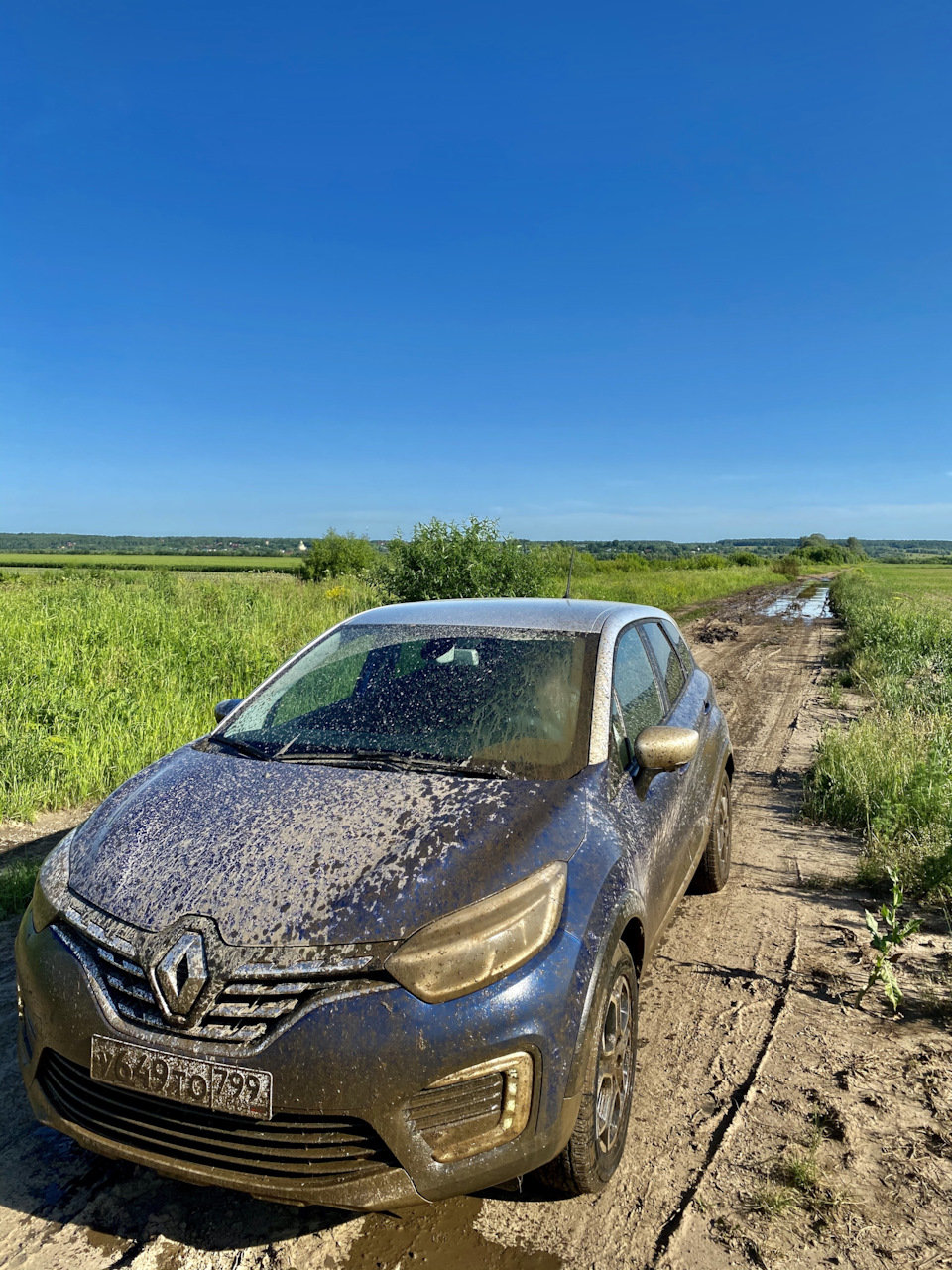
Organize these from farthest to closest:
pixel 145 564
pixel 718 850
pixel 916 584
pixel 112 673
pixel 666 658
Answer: pixel 145 564 < pixel 916 584 < pixel 112 673 < pixel 718 850 < pixel 666 658

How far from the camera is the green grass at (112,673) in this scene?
6.10 metres

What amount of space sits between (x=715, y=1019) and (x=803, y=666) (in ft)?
38.9

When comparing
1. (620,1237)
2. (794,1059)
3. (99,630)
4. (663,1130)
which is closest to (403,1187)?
(620,1237)

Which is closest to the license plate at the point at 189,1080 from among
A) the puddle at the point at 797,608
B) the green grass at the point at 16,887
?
the green grass at the point at 16,887

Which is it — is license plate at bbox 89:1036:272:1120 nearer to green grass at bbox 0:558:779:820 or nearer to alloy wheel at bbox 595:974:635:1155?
A: alloy wheel at bbox 595:974:635:1155

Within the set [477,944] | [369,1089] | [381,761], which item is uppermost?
[381,761]

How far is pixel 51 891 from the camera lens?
231 cm

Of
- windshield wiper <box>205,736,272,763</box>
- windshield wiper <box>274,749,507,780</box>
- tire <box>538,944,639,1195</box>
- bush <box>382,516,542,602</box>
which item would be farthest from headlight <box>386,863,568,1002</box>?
bush <box>382,516,542,602</box>

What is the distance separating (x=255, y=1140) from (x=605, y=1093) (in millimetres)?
992

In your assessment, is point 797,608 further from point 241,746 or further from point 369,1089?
point 369,1089

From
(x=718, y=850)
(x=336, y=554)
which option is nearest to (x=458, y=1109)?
(x=718, y=850)

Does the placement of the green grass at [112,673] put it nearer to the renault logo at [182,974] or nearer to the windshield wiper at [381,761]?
the windshield wiper at [381,761]

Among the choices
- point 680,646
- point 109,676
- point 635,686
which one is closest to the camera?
point 635,686

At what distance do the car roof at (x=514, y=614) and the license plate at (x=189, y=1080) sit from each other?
199cm
